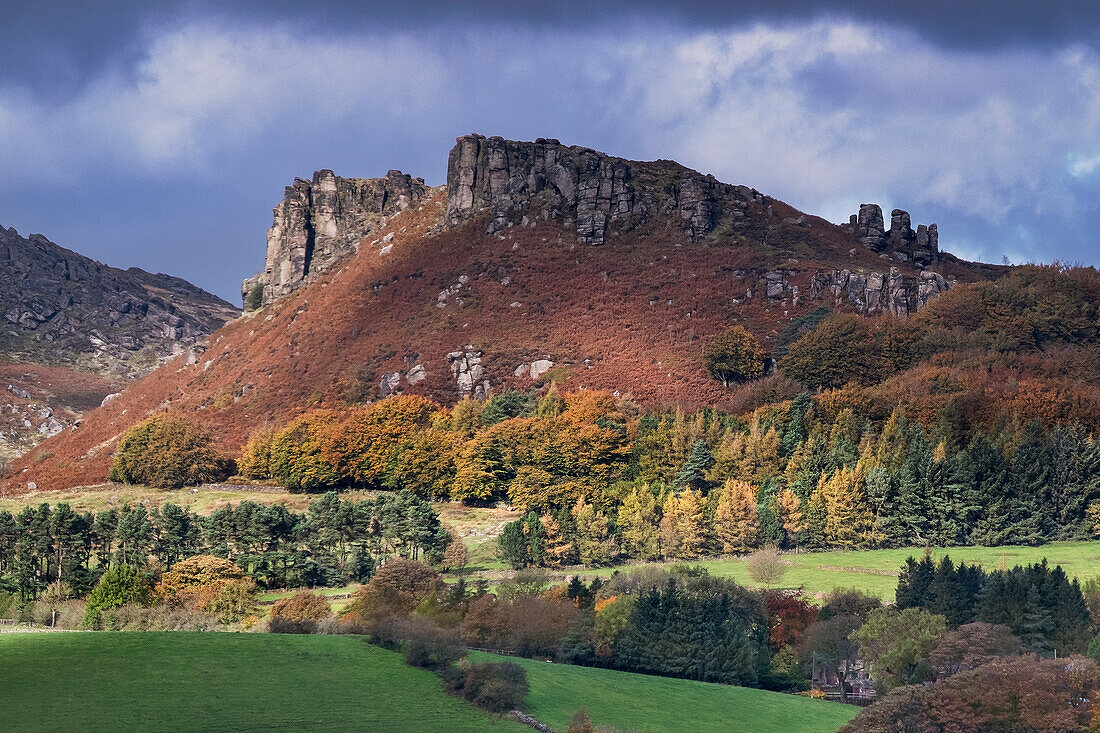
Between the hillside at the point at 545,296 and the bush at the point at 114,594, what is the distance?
60534 mm

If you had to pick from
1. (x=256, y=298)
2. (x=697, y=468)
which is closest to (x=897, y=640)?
(x=697, y=468)

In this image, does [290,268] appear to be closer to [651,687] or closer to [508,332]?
[508,332]

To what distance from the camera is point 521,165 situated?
560 ft

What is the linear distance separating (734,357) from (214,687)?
8856cm

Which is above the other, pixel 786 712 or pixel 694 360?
pixel 694 360

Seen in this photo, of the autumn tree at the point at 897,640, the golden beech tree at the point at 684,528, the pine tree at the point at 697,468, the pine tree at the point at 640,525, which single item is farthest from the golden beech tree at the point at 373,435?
the autumn tree at the point at 897,640

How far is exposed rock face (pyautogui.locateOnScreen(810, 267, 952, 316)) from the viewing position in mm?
141375

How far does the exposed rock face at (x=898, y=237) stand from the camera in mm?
160750

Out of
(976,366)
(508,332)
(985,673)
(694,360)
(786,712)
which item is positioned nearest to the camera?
(985,673)

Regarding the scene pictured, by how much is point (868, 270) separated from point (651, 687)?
95.9 m

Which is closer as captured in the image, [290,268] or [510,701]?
[510,701]

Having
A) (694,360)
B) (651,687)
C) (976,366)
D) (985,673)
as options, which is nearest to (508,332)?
(694,360)

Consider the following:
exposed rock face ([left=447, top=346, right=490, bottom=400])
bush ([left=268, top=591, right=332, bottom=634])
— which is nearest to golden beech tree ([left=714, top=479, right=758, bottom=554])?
bush ([left=268, top=591, right=332, bottom=634])

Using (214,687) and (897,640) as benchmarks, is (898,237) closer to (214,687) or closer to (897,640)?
(897,640)
